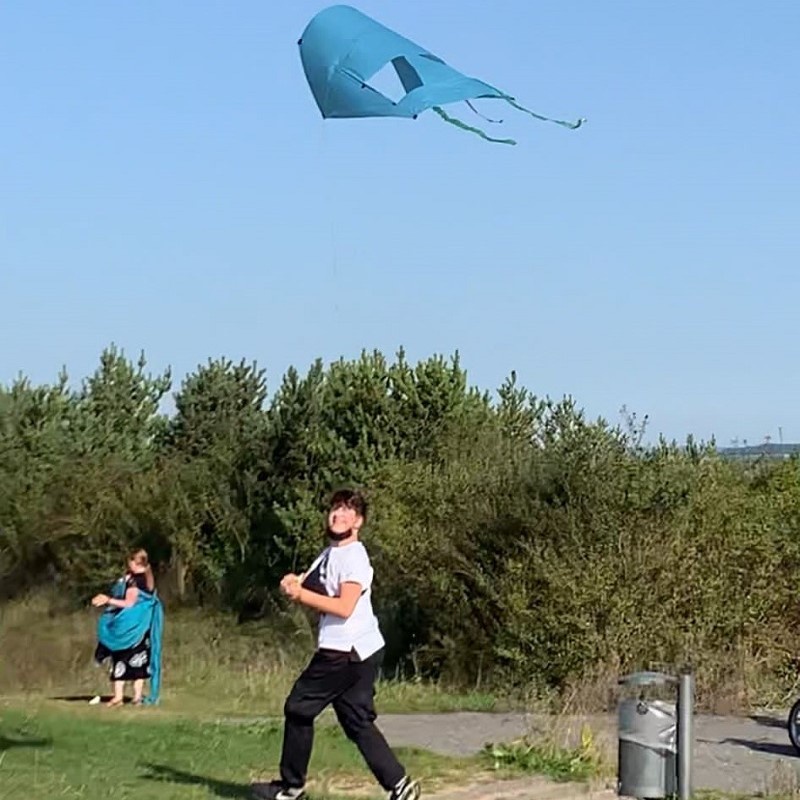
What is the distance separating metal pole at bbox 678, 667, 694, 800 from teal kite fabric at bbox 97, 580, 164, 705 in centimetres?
740

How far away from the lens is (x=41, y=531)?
32.9 metres

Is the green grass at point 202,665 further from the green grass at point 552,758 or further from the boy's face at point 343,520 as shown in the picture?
the boy's face at point 343,520

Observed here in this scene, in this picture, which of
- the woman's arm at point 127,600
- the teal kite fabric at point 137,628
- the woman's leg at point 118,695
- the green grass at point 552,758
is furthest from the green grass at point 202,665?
the green grass at point 552,758

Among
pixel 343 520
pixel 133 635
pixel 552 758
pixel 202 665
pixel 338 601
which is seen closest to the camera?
pixel 338 601

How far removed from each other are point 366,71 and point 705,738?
274 inches

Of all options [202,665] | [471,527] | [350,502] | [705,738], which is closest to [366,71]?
[350,502]

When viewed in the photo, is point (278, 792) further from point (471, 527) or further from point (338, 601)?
point (471, 527)

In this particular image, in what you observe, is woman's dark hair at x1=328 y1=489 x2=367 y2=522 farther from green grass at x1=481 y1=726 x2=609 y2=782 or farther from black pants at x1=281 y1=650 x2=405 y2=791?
green grass at x1=481 y1=726 x2=609 y2=782

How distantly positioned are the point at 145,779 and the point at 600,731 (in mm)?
4668

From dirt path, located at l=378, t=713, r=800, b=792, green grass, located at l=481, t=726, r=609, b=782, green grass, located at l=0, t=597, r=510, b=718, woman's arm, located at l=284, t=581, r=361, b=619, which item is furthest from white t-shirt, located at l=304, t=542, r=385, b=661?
green grass, located at l=0, t=597, r=510, b=718

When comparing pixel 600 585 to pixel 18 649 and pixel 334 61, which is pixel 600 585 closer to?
pixel 334 61

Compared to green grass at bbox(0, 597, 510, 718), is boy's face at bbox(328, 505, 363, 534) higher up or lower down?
higher up

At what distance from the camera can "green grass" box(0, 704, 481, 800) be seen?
9.20m

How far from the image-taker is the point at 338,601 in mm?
8250
